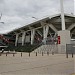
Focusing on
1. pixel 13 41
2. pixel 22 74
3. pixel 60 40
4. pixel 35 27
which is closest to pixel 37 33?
pixel 35 27

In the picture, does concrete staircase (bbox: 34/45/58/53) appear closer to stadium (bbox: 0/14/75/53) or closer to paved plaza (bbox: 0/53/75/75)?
stadium (bbox: 0/14/75/53)

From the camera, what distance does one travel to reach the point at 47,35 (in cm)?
8319

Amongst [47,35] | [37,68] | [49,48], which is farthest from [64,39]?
[47,35]

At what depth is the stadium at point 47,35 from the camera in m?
45.9

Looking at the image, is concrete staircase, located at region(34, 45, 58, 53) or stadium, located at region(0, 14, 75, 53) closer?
stadium, located at region(0, 14, 75, 53)

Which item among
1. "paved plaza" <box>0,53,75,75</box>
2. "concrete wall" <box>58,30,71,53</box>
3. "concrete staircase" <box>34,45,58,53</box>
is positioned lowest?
"paved plaza" <box>0,53,75,75</box>

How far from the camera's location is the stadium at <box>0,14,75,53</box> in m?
45.9

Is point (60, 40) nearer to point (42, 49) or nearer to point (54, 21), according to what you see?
point (42, 49)

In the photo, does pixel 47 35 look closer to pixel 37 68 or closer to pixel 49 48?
pixel 49 48

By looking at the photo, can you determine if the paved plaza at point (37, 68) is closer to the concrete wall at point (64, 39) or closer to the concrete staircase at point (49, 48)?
the concrete wall at point (64, 39)

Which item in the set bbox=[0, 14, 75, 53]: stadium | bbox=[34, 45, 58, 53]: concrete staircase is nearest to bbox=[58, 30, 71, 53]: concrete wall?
bbox=[0, 14, 75, 53]: stadium

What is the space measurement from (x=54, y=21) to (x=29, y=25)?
13.8 m

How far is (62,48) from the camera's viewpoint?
45656 mm

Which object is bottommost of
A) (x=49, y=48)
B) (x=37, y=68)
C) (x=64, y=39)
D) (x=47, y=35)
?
(x=37, y=68)
